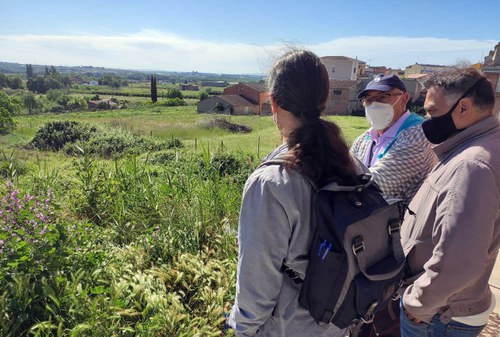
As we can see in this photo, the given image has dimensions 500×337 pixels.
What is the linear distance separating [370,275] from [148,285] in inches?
60.5

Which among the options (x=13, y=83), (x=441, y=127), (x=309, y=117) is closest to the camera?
(x=309, y=117)

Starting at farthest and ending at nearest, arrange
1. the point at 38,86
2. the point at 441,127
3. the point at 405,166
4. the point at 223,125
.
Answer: the point at 38,86 → the point at 223,125 → the point at 405,166 → the point at 441,127

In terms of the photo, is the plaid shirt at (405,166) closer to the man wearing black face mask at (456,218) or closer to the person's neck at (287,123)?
the man wearing black face mask at (456,218)

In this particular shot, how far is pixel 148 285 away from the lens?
225 cm

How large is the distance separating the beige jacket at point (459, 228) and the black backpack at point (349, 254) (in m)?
0.21

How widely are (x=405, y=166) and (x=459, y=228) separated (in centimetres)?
82

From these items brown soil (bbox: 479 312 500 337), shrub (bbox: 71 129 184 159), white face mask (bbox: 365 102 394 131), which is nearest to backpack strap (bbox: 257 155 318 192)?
white face mask (bbox: 365 102 394 131)

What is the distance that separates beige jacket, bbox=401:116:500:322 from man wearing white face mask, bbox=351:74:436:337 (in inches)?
18.3

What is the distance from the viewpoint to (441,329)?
1574mm

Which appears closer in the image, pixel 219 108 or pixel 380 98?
pixel 380 98

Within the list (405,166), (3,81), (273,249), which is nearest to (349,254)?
(273,249)

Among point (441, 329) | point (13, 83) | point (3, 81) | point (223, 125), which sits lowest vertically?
point (223, 125)

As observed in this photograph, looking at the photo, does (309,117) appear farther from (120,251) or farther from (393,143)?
(120,251)

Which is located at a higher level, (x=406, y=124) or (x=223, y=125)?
(x=406, y=124)
